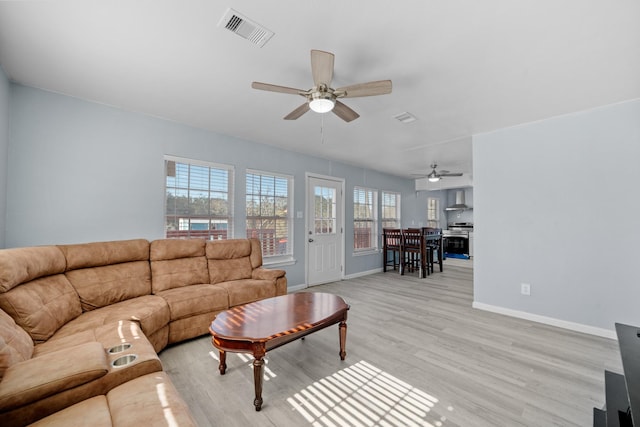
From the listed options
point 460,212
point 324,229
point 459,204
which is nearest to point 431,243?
point 324,229

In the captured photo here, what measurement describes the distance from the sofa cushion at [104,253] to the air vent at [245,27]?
8.04ft

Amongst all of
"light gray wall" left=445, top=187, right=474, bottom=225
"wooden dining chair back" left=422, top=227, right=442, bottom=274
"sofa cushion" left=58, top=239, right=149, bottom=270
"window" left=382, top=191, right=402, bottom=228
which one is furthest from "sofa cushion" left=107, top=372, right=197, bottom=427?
"light gray wall" left=445, top=187, right=474, bottom=225

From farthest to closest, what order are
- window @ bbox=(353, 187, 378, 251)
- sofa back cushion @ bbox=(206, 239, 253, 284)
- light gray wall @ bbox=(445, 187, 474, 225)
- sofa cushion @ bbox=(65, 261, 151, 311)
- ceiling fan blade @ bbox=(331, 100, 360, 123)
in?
1. light gray wall @ bbox=(445, 187, 474, 225)
2. window @ bbox=(353, 187, 378, 251)
3. sofa back cushion @ bbox=(206, 239, 253, 284)
4. sofa cushion @ bbox=(65, 261, 151, 311)
5. ceiling fan blade @ bbox=(331, 100, 360, 123)

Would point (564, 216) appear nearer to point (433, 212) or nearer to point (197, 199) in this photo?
point (197, 199)

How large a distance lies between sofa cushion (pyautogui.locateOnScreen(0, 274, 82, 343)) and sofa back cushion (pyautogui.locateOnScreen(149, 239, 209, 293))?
0.74 m

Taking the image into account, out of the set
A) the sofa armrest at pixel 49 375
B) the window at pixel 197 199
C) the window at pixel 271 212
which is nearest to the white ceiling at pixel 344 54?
the window at pixel 197 199

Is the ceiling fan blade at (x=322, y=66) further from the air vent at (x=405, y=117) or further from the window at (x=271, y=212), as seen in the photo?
the window at (x=271, y=212)

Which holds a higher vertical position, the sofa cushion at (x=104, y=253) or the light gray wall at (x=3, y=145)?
the light gray wall at (x=3, y=145)

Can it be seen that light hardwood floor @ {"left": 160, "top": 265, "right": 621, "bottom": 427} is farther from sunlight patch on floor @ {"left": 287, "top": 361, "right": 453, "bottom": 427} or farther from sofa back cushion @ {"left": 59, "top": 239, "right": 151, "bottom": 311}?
sofa back cushion @ {"left": 59, "top": 239, "right": 151, "bottom": 311}

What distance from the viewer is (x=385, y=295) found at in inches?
181

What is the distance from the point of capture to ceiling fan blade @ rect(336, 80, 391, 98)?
1.95 metres

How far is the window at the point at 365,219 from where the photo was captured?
6305 mm

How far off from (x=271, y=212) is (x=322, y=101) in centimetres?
282

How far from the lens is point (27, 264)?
1.98 metres
